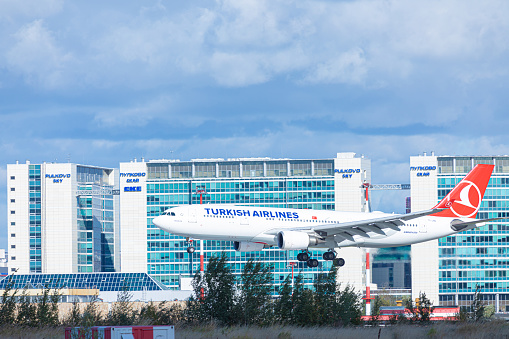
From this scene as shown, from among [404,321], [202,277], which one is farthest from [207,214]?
[404,321]

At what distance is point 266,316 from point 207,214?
1909 cm

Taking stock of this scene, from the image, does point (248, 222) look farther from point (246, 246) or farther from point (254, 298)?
point (254, 298)

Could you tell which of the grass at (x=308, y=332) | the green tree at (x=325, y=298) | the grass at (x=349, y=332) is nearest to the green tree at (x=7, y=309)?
the grass at (x=308, y=332)

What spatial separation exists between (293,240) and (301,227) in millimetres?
3646

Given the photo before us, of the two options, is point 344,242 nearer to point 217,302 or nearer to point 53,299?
point 217,302

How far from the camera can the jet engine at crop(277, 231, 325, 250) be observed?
3120 inches

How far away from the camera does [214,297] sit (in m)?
63.1

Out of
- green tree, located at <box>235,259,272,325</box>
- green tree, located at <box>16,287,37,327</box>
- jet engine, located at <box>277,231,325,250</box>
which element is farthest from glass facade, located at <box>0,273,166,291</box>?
green tree, located at <box>16,287,37,327</box>

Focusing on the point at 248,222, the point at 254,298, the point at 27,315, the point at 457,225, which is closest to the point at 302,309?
the point at 254,298

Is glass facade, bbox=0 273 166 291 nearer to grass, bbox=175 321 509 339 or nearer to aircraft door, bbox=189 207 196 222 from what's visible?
aircraft door, bbox=189 207 196 222

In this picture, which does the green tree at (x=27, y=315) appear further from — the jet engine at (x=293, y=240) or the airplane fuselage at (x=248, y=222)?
the jet engine at (x=293, y=240)

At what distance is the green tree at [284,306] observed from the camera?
63312 mm

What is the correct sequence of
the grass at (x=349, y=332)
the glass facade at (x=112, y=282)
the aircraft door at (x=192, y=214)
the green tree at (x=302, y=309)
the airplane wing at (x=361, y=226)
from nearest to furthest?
the grass at (x=349, y=332)
the green tree at (x=302, y=309)
the aircraft door at (x=192, y=214)
the airplane wing at (x=361, y=226)
the glass facade at (x=112, y=282)

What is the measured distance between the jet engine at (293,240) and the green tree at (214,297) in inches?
624
